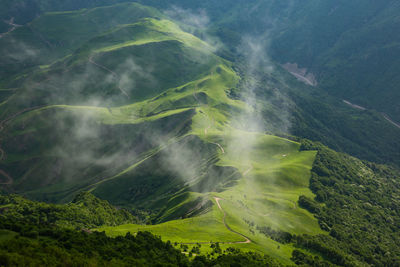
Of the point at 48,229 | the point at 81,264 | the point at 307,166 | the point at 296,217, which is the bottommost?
the point at 81,264

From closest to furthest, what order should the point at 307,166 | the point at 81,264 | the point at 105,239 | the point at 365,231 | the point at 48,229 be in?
the point at 81,264, the point at 48,229, the point at 105,239, the point at 365,231, the point at 307,166

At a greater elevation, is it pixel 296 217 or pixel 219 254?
pixel 296 217

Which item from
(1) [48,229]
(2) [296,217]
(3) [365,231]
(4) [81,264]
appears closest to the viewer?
(4) [81,264]

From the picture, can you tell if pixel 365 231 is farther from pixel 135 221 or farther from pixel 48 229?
pixel 48 229

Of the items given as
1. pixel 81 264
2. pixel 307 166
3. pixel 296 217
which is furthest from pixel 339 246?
pixel 81 264

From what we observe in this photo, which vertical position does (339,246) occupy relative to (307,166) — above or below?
below

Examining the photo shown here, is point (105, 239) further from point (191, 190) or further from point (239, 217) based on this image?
point (191, 190)

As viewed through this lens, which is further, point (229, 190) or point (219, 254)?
point (229, 190)

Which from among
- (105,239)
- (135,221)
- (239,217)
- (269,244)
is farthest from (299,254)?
(135,221)

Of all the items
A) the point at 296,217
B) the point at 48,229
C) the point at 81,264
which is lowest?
the point at 81,264
